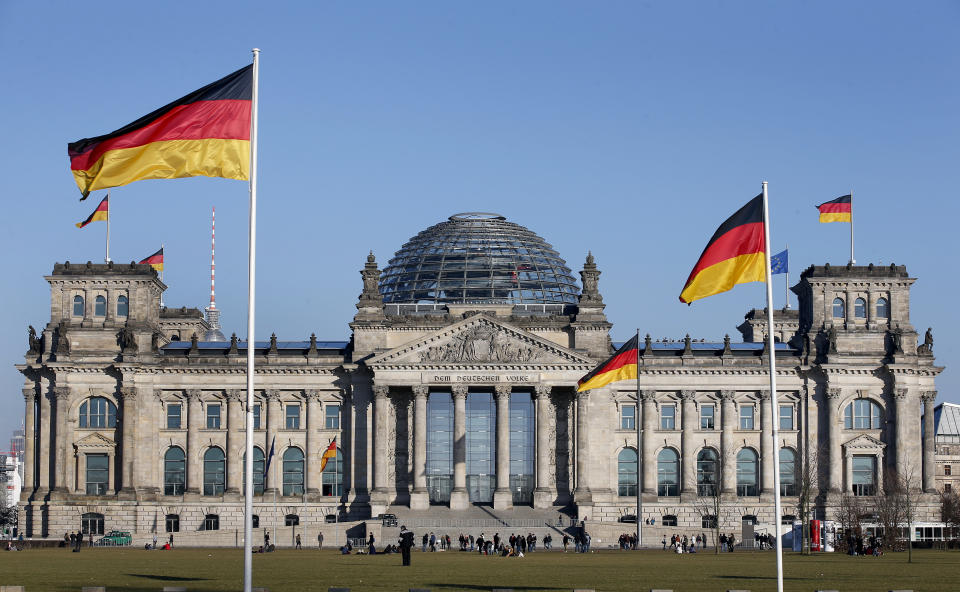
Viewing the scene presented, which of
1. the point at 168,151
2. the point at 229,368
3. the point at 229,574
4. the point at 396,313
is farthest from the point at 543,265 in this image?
the point at 168,151

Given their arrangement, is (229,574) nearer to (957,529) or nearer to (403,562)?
(403,562)

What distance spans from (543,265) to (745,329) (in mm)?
35470

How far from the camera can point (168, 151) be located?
4872cm

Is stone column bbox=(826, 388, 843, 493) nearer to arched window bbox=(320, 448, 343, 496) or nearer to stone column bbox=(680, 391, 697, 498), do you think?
stone column bbox=(680, 391, 697, 498)

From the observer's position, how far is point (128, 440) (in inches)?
5359

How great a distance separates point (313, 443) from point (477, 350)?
1682 centimetres

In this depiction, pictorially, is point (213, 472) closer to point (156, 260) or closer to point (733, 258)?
point (156, 260)

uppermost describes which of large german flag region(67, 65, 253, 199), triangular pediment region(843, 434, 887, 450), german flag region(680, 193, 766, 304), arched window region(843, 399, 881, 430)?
large german flag region(67, 65, 253, 199)

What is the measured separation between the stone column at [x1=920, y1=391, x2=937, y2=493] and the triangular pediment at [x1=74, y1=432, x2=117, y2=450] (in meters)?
69.4

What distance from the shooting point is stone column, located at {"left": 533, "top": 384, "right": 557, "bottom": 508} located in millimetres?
134375

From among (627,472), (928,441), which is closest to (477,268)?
(627,472)

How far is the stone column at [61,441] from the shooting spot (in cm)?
13512

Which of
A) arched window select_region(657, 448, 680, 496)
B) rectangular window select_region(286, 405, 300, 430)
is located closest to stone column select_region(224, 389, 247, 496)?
rectangular window select_region(286, 405, 300, 430)

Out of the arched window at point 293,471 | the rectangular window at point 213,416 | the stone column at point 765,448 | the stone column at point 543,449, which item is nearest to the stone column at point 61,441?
the rectangular window at point 213,416
